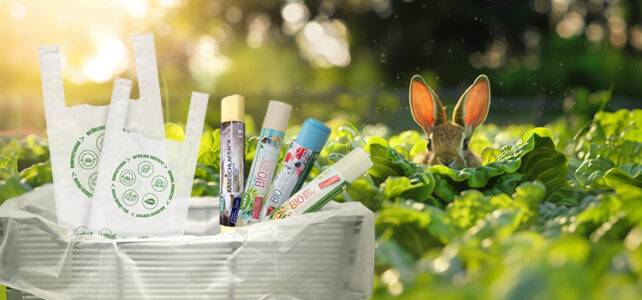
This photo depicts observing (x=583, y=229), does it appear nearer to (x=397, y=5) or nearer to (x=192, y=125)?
(x=192, y=125)

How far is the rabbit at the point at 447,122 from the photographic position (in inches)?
73.1

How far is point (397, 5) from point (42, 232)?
13106 mm

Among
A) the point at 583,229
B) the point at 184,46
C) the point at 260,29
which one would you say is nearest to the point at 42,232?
the point at 583,229

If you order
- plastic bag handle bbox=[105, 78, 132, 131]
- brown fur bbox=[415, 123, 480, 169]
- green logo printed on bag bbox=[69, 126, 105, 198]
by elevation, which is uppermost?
plastic bag handle bbox=[105, 78, 132, 131]

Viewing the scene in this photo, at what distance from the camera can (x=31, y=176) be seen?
204 centimetres

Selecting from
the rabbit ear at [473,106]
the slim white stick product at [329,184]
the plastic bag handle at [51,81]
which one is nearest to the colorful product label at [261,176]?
the slim white stick product at [329,184]

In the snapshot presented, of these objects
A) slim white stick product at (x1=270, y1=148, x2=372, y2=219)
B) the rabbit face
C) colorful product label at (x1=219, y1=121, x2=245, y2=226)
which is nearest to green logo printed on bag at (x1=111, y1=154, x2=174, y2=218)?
colorful product label at (x1=219, y1=121, x2=245, y2=226)

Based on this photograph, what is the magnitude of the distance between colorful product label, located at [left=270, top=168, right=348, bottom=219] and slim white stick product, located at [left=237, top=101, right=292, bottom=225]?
0.10m

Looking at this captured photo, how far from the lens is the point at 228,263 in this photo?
133 cm

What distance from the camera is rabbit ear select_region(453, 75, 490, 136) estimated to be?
1.85 metres

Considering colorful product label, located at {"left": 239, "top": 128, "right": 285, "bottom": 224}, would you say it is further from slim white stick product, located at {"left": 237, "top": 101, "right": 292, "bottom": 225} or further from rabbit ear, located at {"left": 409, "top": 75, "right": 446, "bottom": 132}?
rabbit ear, located at {"left": 409, "top": 75, "right": 446, "bottom": 132}

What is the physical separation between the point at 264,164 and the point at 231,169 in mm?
63

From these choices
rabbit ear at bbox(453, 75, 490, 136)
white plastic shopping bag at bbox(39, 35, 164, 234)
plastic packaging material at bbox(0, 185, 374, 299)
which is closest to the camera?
plastic packaging material at bbox(0, 185, 374, 299)

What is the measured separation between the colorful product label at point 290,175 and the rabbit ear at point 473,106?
485 millimetres
